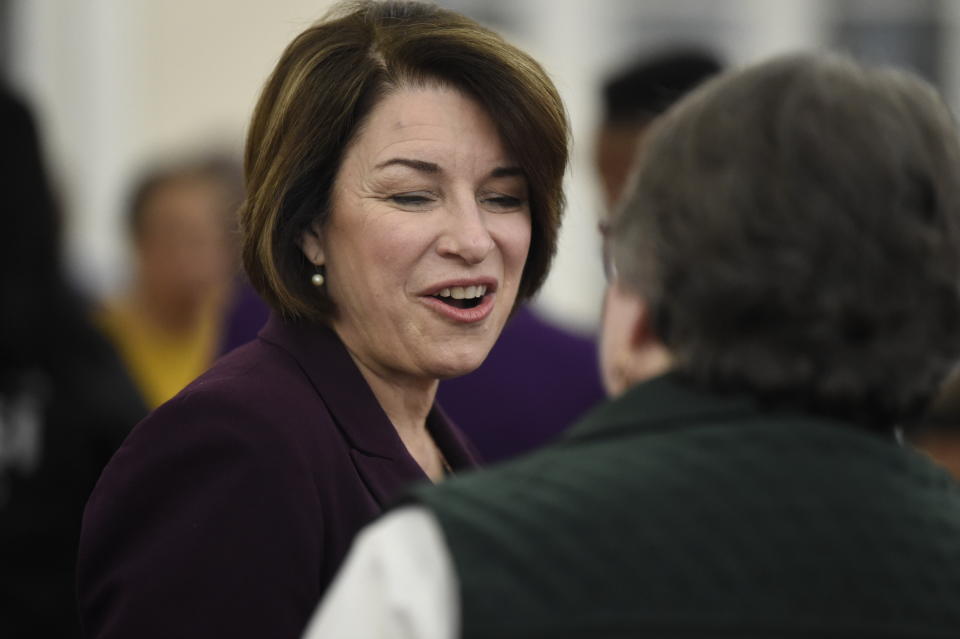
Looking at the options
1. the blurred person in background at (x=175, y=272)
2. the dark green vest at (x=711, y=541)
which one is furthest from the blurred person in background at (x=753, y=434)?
the blurred person in background at (x=175, y=272)

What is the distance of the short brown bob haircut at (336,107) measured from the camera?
2.58 metres

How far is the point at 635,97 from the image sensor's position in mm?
4762

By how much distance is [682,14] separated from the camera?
10.7 meters

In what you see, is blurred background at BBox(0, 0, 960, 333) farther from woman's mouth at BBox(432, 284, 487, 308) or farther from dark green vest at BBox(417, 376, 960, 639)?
dark green vest at BBox(417, 376, 960, 639)

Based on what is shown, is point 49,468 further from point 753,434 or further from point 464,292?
point 753,434

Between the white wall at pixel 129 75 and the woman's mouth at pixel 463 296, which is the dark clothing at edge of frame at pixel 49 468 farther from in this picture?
the white wall at pixel 129 75

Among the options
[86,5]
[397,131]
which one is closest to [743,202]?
[397,131]

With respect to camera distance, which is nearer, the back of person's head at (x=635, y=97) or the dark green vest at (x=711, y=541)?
the dark green vest at (x=711, y=541)

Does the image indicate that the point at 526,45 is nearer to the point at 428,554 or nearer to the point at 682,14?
the point at 682,14

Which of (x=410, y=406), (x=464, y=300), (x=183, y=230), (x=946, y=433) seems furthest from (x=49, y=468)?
(x=183, y=230)

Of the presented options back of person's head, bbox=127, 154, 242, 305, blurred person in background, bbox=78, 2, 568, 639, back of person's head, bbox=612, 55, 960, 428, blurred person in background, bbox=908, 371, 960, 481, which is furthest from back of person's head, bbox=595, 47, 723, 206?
back of person's head, bbox=612, 55, 960, 428

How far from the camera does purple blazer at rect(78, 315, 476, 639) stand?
88.4 inches

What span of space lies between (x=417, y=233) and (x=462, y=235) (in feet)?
0.22

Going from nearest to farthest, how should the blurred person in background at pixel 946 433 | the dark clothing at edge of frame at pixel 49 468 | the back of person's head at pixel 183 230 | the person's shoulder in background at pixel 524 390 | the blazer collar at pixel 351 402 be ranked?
the blazer collar at pixel 351 402, the person's shoulder in background at pixel 524 390, the dark clothing at edge of frame at pixel 49 468, the blurred person in background at pixel 946 433, the back of person's head at pixel 183 230
